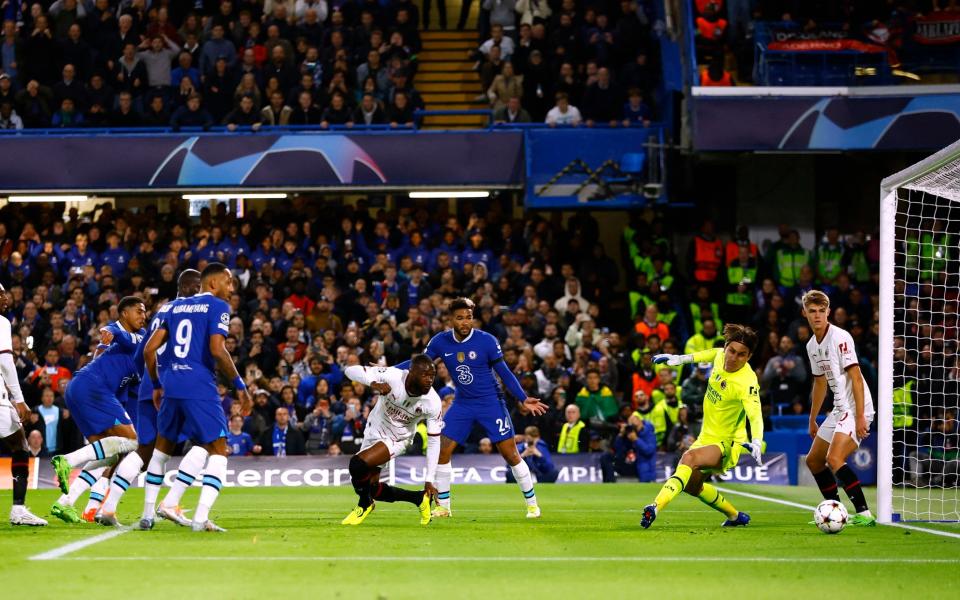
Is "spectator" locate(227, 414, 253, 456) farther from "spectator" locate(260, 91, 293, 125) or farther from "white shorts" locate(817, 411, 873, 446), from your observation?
"white shorts" locate(817, 411, 873, 446)

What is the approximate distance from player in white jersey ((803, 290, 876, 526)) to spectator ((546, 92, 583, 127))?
13925 millimetres

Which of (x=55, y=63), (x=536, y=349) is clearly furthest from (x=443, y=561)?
(x=55, y=63)

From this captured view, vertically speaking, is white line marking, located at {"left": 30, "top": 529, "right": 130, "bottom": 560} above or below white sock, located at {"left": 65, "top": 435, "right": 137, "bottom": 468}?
below

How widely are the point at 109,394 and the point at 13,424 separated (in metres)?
1.24

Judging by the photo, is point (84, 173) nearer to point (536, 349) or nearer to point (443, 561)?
point (536, 349)

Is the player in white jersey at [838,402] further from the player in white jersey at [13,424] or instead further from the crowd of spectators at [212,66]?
the crowd of spectators at [212,66]

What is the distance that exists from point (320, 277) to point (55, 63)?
7.39 m

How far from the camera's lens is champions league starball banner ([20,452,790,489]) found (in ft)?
71.4

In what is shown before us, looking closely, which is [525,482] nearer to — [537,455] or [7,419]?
[7,419]

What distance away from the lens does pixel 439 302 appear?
24328 millimetres

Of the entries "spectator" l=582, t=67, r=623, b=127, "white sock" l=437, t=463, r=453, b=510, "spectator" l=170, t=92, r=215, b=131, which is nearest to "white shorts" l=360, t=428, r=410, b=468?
"white sock" l=437, t=463, r=453, b=510

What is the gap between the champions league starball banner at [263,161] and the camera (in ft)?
87.4

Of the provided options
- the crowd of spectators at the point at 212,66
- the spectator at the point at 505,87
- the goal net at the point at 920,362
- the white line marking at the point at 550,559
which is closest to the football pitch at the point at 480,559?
the white line marking at the point at 550,559

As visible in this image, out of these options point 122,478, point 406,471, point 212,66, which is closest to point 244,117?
point 212,66
